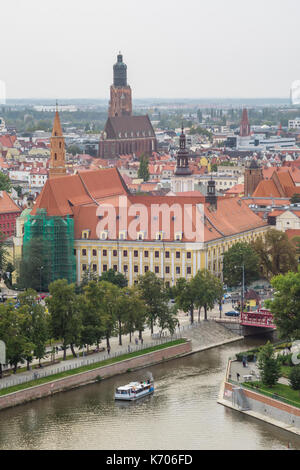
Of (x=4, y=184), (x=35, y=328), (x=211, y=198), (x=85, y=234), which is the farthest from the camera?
(x=4, y=184)

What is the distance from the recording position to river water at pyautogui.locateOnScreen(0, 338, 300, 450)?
141ft

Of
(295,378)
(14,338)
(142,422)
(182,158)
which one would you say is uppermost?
(182,158)

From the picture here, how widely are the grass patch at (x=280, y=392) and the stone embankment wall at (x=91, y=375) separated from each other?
721 cm

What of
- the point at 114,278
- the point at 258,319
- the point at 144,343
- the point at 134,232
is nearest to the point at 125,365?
the point at 144,343

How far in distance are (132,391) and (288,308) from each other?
8.64 m

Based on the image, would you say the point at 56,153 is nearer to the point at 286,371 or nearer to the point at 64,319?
the point at 64,319

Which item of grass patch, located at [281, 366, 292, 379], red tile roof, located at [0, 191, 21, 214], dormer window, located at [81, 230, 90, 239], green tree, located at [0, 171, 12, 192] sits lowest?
grass patch, located at [281, 366, 292, 379]

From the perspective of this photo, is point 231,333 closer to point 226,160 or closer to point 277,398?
point 277,398

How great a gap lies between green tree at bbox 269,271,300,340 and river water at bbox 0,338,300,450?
11.9 feet

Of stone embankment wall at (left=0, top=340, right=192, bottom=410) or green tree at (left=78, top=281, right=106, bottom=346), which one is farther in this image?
green tree at (left=78, top=281, right=106, bottom=346)

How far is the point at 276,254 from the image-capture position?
71.9 m

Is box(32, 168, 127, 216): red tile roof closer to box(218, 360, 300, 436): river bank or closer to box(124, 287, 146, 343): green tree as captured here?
box(124, 287, 146, 343): green tree

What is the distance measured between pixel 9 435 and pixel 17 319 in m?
7.30

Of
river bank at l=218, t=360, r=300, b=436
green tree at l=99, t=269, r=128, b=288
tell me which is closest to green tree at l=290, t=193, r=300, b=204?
green tree at l=99, t=269, r=128, b=288
